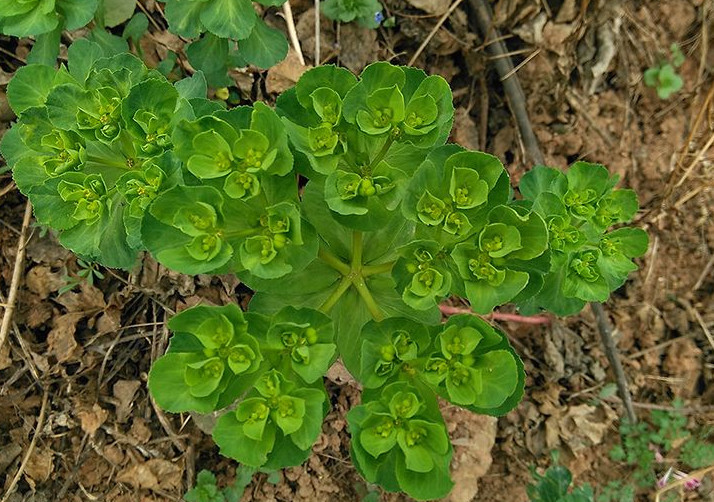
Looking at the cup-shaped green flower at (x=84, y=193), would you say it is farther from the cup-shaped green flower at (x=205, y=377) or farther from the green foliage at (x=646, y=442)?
the green foliage at (x=646, y=442)

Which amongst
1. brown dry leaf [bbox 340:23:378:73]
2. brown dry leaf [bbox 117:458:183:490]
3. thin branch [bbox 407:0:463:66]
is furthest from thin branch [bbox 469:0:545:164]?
brown dry leaf [bbox 117:458:183:490]

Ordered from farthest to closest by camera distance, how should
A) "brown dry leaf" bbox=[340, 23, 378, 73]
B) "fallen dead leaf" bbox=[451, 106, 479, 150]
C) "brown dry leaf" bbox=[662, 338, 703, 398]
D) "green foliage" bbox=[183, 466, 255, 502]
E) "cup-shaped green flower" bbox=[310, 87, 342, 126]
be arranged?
1. "brown dry leaf" bbox=[662, 338, 703, 398]
2. "fallen dead leaf" bbox=[451, 106, 479, 150]
3. "brown dry leaf" bbox=[340, 23, 378, 73]
4. "green foliage" bbox=[183, 466, 255, 502]
5. "cup-shaped green flower" bbox=[310, 87, 342, 126]

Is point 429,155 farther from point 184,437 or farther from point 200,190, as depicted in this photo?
point 184,437

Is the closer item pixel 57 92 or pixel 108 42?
pixel 57 92

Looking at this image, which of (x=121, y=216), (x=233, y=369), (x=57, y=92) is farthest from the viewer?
(x=121, y=216)

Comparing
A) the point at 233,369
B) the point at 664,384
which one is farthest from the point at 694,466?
the point at 233,369

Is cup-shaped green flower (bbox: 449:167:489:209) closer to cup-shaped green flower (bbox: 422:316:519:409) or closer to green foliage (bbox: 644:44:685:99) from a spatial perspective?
cup-shaped green flower (bbox: 422:316:519:409)

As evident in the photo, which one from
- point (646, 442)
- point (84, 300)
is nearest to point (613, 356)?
point (646, 442)

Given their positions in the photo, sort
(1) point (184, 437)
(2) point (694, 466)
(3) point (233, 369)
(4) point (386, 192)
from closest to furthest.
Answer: (3) point (233, 369)
(4) point (386, 192)
(1) point (184, 437)
(2) point (694, 466)
